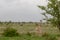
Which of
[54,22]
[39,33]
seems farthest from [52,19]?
[39,33]

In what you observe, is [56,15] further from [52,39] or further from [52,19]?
[52,39]

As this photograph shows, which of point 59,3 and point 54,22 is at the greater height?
point 59,3

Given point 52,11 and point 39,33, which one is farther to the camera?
point 52,11

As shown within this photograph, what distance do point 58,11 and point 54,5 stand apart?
3.28ft

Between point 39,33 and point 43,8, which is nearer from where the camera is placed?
point 39,33

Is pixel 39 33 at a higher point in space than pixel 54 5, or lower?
lower

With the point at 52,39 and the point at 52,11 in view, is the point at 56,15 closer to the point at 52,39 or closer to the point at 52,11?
the point at 52,11

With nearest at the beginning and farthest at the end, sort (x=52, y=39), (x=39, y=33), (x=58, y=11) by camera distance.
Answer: (x=52, y=39) → (x=39, y=33) → (x=58, y=11)

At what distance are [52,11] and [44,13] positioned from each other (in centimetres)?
114

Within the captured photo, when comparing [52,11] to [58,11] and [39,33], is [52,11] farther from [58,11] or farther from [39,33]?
[39,33]

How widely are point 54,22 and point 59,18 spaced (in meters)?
0.87

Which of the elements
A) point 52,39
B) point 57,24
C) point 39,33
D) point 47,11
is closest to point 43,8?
point 47,11

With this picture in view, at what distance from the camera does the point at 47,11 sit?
117ft

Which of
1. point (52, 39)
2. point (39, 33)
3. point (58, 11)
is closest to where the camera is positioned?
point (52, 39)
